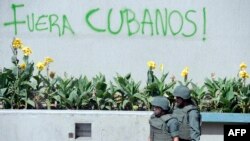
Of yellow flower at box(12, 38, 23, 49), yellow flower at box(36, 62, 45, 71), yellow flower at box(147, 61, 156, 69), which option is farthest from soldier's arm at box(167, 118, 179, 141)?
yellow flower at box(12, 38, 23, 49)

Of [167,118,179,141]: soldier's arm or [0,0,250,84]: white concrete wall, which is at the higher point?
[0,0,250,84]: white concrete wall

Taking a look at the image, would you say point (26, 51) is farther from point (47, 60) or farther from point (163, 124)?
point (163, 124)

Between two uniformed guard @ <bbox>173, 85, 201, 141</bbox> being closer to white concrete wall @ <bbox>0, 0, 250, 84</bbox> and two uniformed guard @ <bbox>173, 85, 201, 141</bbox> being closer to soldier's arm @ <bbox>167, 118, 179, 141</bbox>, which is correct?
soldier's arm @ <bbox>167, 118, 179, 141</bbox>

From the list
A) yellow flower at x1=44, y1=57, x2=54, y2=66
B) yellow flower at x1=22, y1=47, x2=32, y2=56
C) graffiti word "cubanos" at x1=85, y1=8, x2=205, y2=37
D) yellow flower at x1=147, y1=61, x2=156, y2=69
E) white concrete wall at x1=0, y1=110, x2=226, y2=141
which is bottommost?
white concrete wall at x1=0, y1=110, x2=226, y2=141

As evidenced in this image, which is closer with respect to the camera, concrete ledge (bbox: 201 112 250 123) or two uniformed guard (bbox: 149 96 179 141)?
two uniformed guard (bbox: 149 96 179 141)

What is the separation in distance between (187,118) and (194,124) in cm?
10

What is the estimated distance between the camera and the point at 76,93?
8.63m

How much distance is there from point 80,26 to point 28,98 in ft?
4.86

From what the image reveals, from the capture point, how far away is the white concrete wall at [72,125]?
8289 mm

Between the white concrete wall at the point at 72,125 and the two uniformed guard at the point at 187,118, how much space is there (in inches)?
A: 66.1

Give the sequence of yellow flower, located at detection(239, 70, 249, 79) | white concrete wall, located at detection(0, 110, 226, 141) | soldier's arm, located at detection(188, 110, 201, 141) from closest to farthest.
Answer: soldier's arm, located at detection(188, 110, 201, 141) < white concrete wall, located at detection(0, 110, 226, 141) < yellow flower, located at detection(239, 70, 249, 79)

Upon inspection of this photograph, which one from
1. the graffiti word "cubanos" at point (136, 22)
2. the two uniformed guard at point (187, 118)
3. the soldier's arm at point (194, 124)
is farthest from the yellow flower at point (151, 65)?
the soldier's arm at point (194, 124)

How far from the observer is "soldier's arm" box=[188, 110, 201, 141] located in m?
6.48

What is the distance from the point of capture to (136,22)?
31.4ft
